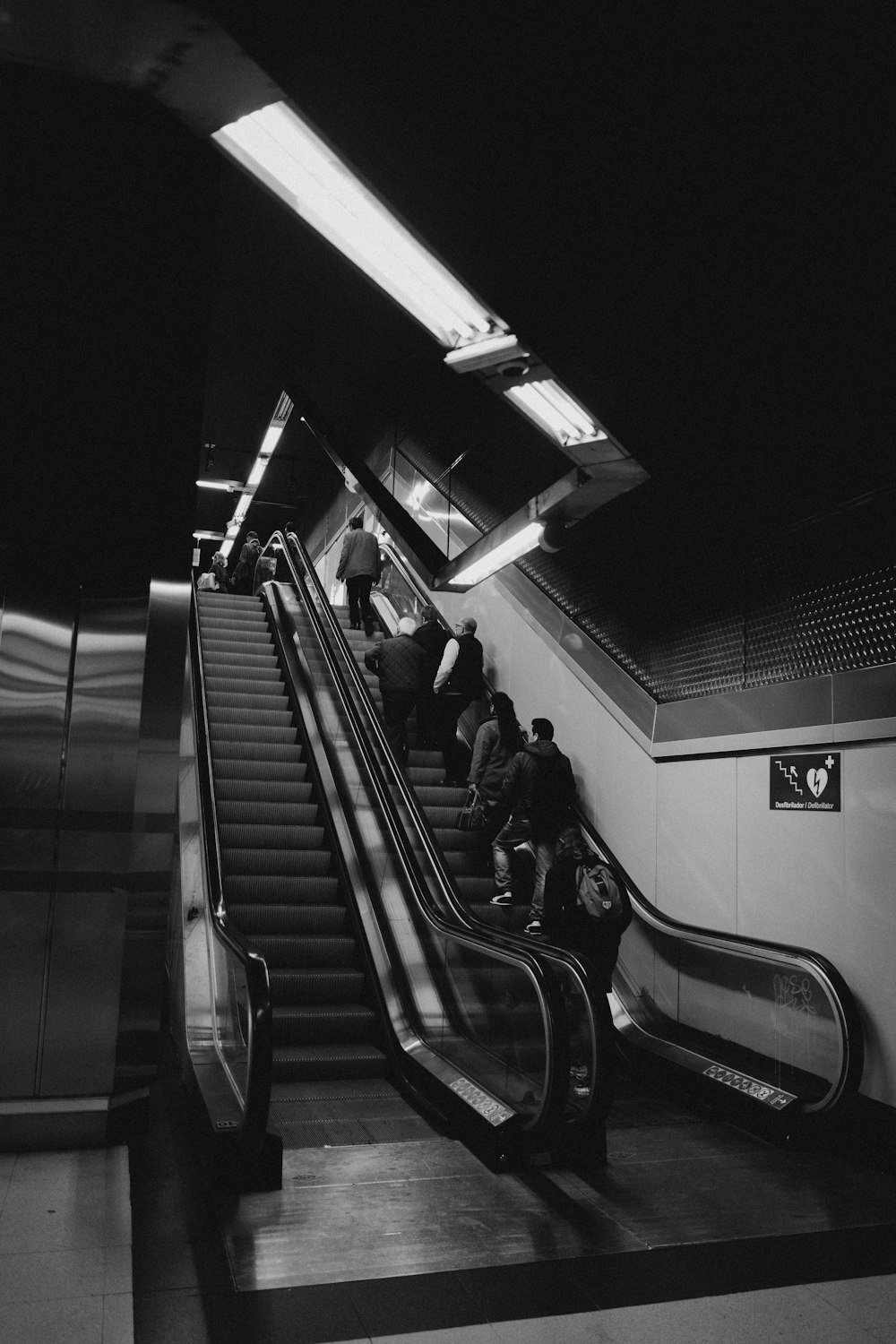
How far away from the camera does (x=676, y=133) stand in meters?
3.99

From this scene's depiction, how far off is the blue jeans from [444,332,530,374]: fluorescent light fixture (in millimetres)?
4098

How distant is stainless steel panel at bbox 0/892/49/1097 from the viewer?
4035 millimetres

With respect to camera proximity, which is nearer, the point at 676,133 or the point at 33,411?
the point at 676,133

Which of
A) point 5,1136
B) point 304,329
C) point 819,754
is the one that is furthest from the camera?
point 304,329

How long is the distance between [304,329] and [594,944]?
7.46 meters

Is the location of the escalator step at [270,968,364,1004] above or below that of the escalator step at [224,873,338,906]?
below

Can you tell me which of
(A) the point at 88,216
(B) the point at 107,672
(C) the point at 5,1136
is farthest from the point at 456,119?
(C) the point at 5,1136

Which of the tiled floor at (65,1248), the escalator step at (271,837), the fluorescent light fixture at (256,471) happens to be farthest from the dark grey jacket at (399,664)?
the fluorescent light fixture at (256,471)

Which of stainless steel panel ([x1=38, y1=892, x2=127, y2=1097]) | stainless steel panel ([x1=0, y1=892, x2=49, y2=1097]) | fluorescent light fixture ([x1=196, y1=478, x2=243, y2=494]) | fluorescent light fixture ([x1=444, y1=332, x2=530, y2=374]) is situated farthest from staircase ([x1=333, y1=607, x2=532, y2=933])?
fluorescent light fixture ([x1=196, y1=478, x2=243, y2=494])

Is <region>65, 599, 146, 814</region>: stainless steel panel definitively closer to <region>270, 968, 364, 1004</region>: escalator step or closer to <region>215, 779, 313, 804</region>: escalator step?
<region>270, 968, 364, 1004</region>: escalator step

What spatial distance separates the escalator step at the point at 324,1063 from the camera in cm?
543

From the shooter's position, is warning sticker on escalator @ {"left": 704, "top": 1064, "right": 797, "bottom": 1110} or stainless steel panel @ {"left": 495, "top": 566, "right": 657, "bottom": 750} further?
stainless steel panel @ {"left": 495, "top": 566, "right": 657, "bottom": 750}

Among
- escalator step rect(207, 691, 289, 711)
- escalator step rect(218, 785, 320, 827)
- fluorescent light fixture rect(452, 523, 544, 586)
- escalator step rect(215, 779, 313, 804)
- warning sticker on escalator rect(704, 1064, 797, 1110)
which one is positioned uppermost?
fluorescent light fixture rect(452, 523, 544, 586)

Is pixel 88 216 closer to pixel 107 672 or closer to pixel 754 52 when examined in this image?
pixel 107 672
